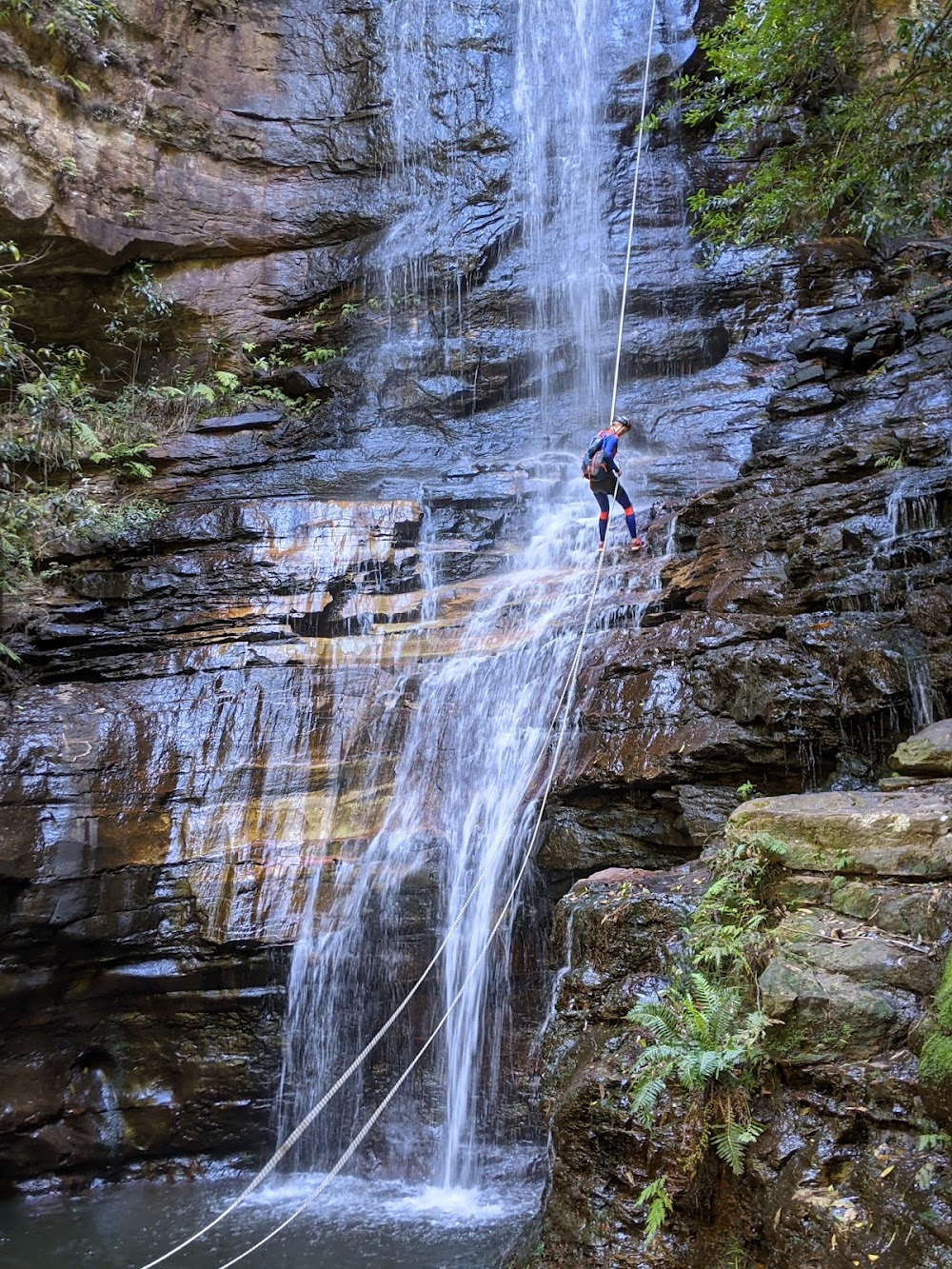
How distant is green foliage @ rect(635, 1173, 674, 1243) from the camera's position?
10.8 ft

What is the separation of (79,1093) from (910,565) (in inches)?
323

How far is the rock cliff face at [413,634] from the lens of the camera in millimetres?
3830

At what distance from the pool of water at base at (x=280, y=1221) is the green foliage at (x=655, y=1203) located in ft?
8.24

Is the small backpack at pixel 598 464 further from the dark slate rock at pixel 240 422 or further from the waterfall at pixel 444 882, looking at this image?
the dark slate rock at pixel 240 422

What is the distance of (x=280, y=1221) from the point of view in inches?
249

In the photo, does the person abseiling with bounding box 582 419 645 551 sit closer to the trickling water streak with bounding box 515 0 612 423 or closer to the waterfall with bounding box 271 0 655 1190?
the waterfall with bounding box 271 0 655 1190

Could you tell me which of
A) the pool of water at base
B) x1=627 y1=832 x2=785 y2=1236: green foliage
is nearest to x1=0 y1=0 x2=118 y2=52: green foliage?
the pool of water at base

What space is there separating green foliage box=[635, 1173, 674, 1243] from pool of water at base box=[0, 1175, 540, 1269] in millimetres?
2512

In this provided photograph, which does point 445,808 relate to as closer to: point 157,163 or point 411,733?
point 411,733

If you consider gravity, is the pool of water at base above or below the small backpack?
below

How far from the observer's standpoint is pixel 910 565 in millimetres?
6629

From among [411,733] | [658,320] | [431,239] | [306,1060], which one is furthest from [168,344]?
[306,1060]

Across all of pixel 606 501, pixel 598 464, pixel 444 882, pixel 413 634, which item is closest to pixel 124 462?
pixel 413 634

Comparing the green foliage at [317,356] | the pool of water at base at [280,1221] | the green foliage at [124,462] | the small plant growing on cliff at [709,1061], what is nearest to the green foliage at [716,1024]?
the small plant growing on cliff at [709,1061]
